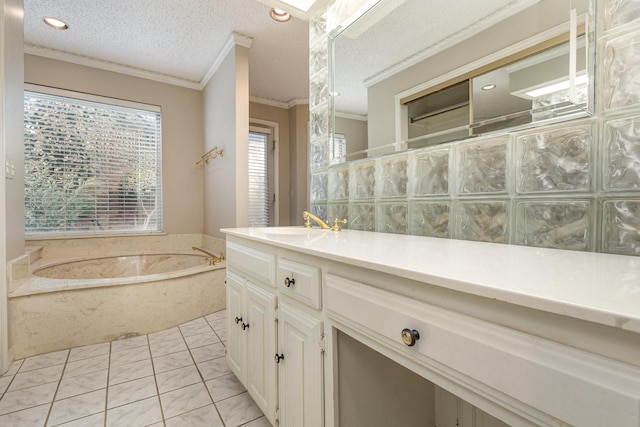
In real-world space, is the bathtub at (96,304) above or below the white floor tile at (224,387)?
above

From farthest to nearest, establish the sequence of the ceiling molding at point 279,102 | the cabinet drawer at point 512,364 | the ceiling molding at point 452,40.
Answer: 1. the ceiling molding at point 279,102
2. the ceiling molding at point 452,40
3. the cabinet drawer at point 512,364

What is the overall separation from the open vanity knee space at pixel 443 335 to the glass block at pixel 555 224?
0.25ft

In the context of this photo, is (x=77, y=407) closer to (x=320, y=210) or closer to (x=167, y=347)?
(x=167, y=347)

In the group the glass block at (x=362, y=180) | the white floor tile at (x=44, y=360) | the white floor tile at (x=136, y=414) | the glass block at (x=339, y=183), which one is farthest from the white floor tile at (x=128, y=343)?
the glass block at (x=362, y=180)

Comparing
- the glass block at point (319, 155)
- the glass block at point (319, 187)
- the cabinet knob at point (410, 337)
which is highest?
the glass block at point (319, 155)

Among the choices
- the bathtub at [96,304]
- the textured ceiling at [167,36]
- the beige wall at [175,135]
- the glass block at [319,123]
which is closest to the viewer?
the glass block at [319,123]

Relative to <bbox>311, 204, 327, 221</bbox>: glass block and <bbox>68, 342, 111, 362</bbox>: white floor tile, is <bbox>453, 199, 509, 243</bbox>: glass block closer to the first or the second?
<bbox>311, 204, 327, 221</bbox>: glass block

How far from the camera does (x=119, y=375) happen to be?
67.5 inches

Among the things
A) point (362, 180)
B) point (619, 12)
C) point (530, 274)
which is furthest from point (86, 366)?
point (619, 12)

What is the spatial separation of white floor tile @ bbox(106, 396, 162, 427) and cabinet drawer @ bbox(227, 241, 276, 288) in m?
0.76

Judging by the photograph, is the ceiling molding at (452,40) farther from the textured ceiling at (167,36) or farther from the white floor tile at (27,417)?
the white floor tile at (27,417)

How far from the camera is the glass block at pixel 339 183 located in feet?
5.51

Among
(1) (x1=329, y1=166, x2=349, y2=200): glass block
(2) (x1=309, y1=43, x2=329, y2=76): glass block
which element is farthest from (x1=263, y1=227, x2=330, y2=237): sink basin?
(2) (x1=309, y1=43, x2=329, y2=76): glass block

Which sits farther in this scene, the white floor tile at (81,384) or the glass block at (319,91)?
the glass block at (319,91)
